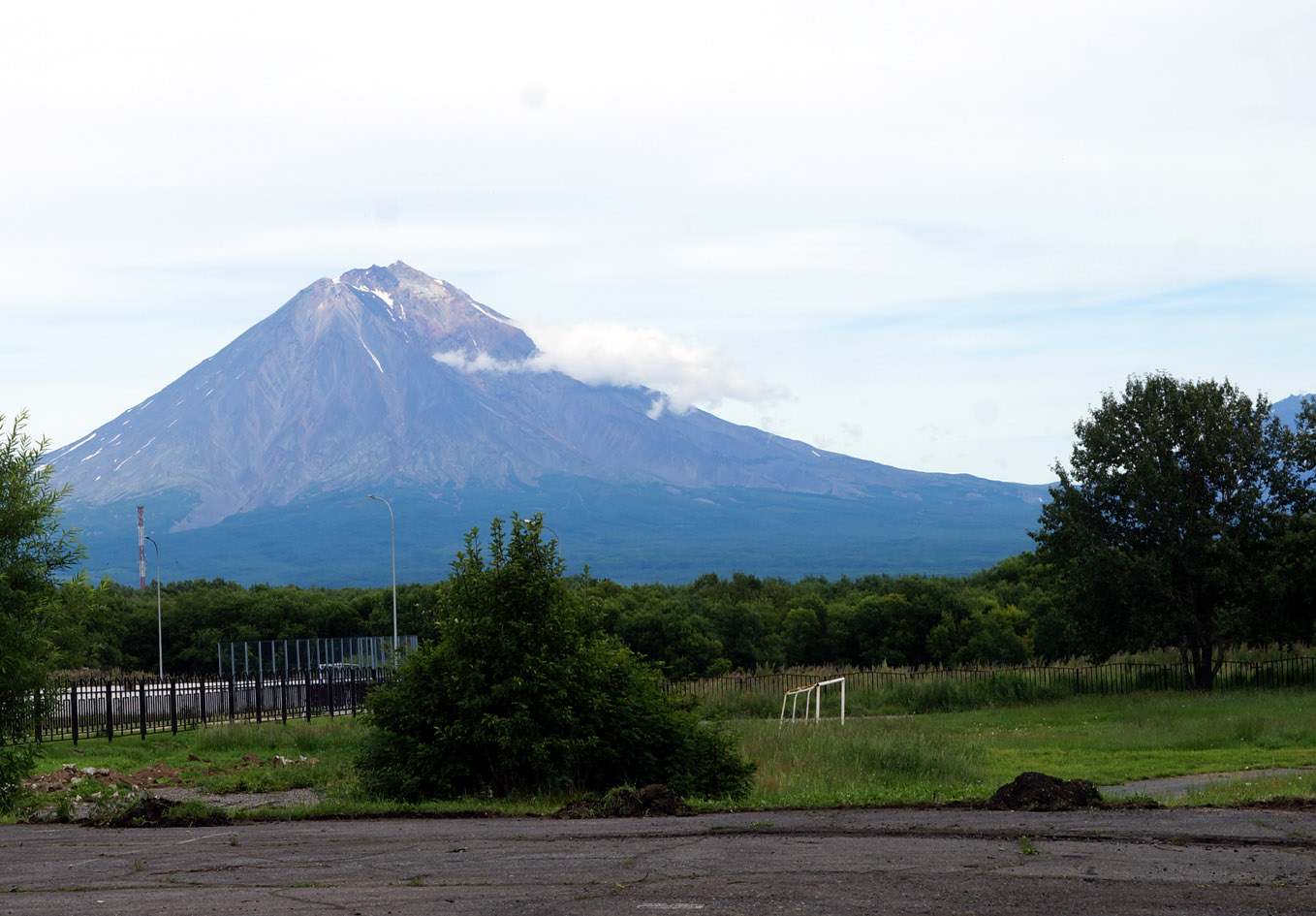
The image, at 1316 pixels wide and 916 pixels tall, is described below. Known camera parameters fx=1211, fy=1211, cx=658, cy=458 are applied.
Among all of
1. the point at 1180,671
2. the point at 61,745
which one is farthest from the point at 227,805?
the point at 1180,671

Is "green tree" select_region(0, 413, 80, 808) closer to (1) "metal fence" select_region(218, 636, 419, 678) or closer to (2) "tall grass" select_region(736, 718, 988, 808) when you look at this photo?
(2) "tall grass" select_region(736, 718, 988, 808)

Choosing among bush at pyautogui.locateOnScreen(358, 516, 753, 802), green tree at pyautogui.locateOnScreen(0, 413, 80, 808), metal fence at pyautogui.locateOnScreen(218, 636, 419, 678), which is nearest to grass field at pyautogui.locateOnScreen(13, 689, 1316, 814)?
bush at pyautogui.locateOnScreen(358, 516, 753, 802)

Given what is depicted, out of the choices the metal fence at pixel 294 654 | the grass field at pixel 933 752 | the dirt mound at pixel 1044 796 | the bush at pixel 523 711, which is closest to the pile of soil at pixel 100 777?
the grass field at pixel 933 752

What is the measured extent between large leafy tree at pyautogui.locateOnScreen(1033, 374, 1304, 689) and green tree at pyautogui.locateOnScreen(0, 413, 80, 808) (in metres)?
27.4

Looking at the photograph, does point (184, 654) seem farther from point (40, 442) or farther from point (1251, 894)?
point (1251, 894)

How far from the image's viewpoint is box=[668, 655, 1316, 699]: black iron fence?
1393 inches

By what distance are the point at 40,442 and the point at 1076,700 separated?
2826cm

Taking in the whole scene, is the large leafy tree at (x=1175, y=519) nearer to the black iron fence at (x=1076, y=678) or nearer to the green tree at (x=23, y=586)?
the black iron fence at (x=1076, y=678)

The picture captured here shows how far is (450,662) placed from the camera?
17156mm

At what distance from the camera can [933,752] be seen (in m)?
19.0

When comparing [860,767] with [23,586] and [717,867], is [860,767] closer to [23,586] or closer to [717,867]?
[717,867]

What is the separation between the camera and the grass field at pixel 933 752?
51.2 ft

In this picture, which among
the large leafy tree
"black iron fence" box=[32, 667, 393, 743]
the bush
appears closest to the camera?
the bush

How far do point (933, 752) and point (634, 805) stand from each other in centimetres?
661
